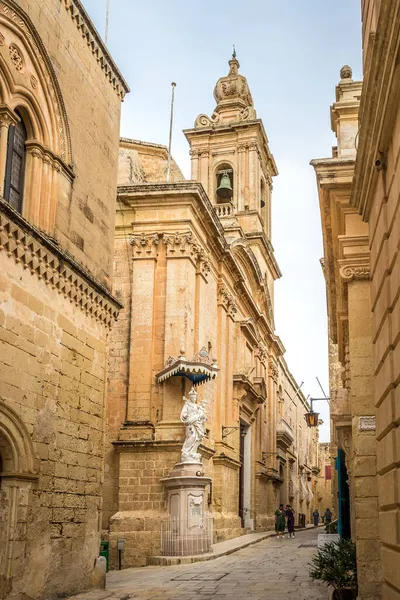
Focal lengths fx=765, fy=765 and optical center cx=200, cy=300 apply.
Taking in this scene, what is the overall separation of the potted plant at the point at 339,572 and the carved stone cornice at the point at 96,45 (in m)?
10.2

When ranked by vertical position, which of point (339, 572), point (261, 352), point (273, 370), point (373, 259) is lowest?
point (339, 572)

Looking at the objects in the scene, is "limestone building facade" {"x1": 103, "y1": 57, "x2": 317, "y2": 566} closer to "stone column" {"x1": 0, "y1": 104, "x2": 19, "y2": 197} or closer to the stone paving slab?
the stone paving slab

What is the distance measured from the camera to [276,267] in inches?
1694

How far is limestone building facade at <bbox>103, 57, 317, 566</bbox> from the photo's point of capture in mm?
20812

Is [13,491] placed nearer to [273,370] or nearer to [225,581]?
[225,581]

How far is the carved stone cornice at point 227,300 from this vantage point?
2783cm

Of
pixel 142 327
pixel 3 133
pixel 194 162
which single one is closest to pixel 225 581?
pixel 142 327

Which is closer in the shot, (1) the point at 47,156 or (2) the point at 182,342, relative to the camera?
(1) the point at 47,156

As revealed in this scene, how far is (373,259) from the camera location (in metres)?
8.94

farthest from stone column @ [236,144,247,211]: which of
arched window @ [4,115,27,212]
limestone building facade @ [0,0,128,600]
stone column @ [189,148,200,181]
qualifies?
arched window @ [4,115,27,212]

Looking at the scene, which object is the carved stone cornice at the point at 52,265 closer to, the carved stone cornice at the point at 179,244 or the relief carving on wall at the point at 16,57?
the relief carving on wall at the point at 16,57

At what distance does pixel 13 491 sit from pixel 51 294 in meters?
3.15

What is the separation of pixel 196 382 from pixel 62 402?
944 cm

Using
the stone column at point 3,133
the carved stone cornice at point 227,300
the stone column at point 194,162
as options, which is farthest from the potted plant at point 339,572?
the stone column at point 194,162
